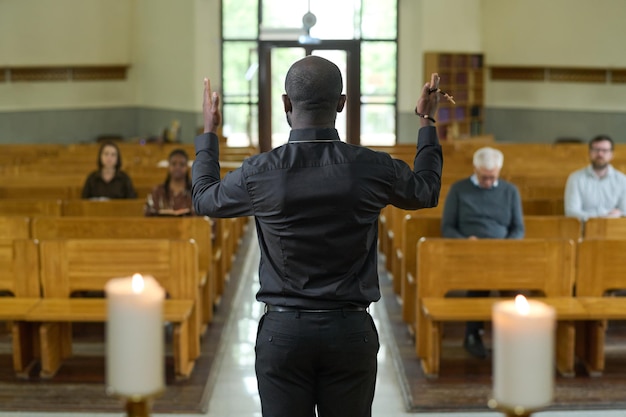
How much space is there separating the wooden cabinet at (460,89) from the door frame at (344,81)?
120 cm

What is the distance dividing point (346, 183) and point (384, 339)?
12.1 feet

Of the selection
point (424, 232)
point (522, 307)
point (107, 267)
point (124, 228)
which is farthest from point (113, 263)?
point (522, 307)

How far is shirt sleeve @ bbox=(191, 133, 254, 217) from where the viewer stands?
7.59ft

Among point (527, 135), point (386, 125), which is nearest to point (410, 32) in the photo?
point (386, 125)

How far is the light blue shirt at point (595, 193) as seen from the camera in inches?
258

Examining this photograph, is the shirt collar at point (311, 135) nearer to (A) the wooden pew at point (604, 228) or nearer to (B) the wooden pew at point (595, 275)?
(B) the wooden pew at point (595, 275)

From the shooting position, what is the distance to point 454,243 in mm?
5207

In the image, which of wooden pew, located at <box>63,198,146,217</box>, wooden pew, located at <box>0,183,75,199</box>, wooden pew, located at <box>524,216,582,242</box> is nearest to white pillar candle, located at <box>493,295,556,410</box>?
wooden pew, located at <box>524,216,582,242</box>

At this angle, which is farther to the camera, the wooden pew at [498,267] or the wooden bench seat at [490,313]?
the wooden pew at [498,267]

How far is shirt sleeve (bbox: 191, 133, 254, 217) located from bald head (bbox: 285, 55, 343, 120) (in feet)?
0.74

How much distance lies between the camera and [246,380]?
508cm

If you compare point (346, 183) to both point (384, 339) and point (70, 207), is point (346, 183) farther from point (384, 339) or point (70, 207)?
point (70, 207)

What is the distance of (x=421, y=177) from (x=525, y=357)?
139 centimetres

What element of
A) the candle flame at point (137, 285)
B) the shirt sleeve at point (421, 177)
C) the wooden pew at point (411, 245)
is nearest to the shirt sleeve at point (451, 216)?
the wooden pew at point (411, 245)
